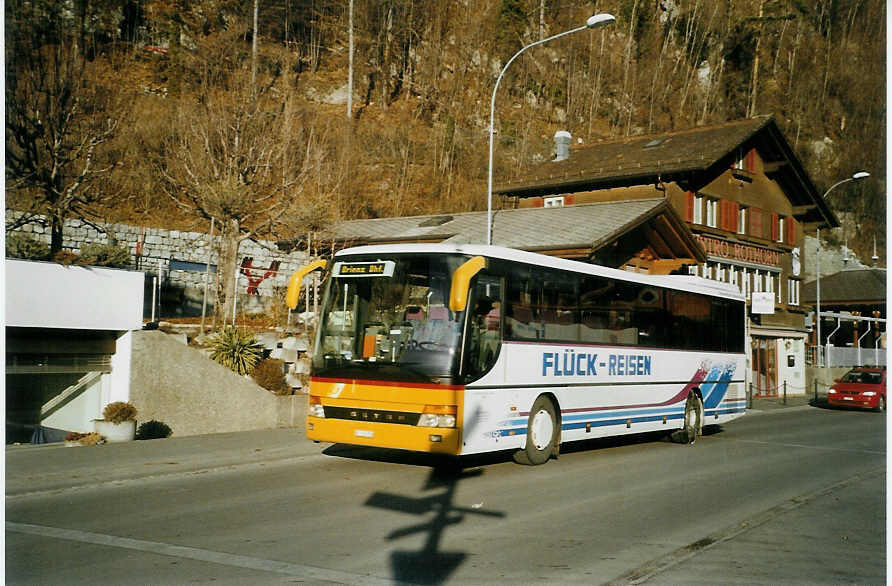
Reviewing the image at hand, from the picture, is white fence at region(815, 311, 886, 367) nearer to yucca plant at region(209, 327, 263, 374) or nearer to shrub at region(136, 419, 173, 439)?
yucca plant at region(209, 327, 263, 374)

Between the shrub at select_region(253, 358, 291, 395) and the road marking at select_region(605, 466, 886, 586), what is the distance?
1129 cm

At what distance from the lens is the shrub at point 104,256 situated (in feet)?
57.6

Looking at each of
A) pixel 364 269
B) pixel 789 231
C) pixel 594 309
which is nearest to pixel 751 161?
pixel 789 231

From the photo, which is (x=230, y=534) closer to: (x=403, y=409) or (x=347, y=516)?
(x=347, y=516)

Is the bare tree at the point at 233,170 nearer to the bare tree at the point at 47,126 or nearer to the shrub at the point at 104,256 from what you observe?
the bare tree at the point at 47,126

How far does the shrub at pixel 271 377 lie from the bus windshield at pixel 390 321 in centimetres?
666

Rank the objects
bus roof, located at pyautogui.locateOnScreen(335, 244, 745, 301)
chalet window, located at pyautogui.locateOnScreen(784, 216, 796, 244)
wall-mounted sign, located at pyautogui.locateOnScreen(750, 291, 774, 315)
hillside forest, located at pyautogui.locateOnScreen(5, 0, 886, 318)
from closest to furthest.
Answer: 1. bus roof, located at pyautogui.locateOnScreen(335, 244, 745, 301)
2. hillside forest, located at pyautogui.locateOnScreen(5, 0, 886, 318)
3. wall-mounted sign, located at pyautogui.locateOnScreen(750, 291, 774, 315)
4. chalet window, located at pyautogui.locateOnScreen(784, 216, 796, 244)

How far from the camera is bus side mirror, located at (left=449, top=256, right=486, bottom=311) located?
36.6 feet

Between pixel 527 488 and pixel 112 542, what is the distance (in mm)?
5383

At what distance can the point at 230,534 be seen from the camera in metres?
8.11

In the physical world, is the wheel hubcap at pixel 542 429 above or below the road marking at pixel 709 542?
above

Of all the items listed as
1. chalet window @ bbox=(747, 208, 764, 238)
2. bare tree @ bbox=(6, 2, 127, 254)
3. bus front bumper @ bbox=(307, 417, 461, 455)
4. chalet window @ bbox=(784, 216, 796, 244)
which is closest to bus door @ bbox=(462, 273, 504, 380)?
bus front bumper @ bbox=(307, 417, 461, 455)

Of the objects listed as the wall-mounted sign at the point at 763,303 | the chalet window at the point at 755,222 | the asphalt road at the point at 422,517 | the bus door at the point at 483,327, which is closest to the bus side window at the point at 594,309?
the asphalt road at the point at 422,517

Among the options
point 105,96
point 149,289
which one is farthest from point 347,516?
point 105,96
